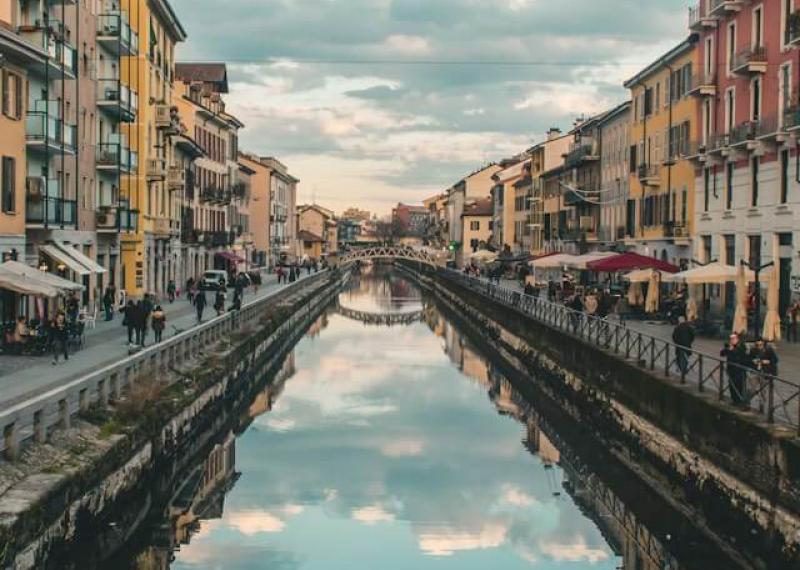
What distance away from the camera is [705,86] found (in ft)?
135

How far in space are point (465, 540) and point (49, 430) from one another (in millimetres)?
7794

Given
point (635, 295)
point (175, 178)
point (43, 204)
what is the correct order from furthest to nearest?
point (175, 178), point (635, 295), point (43, 204)

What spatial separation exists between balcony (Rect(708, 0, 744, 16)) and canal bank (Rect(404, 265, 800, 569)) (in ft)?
44.8

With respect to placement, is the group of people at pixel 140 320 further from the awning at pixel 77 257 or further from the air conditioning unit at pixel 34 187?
the awning at pixel 77 257

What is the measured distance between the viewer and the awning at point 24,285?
88.2 feet

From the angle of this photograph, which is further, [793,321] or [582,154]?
[582,154]

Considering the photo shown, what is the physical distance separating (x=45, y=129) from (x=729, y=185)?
938 inches

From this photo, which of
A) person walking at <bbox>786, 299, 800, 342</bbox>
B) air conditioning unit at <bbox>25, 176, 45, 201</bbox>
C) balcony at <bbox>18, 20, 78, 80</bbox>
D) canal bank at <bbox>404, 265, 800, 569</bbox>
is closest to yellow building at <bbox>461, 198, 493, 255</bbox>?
balcony at <bbox>18, 20, 78, 80</bbox>

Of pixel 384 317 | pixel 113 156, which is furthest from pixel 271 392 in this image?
pixel 384 317

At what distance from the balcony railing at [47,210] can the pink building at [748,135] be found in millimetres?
22807

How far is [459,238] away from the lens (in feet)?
492

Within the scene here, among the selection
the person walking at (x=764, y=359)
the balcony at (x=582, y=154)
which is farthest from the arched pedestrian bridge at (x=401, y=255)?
the person walking at (x=764, y=359)

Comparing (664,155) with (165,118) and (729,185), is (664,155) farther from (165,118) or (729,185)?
(165,118)

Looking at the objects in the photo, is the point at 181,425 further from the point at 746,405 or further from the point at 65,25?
the point at 65,25
